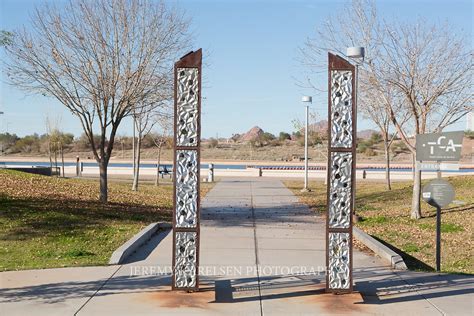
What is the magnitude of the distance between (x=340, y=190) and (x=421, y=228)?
8162mm

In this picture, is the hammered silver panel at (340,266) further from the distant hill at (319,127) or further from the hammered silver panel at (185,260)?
the distant hill at (319,127)

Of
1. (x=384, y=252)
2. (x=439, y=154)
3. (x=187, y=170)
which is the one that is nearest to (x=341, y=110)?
(x=187, y=170)

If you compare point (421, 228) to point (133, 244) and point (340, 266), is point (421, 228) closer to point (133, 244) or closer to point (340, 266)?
point (133, 244)

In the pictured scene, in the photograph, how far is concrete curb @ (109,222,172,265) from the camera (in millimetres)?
9555

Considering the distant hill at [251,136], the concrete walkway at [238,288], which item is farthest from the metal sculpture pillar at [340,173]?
the distant hill at [251,136]

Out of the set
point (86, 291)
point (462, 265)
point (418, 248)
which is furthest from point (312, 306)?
point (418, 248)

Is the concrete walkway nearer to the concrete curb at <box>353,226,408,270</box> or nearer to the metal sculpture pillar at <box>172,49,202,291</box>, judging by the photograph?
the concrete curb at <box>353,226,408,270</box>

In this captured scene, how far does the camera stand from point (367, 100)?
19.0 m

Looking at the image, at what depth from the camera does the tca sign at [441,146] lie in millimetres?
9617

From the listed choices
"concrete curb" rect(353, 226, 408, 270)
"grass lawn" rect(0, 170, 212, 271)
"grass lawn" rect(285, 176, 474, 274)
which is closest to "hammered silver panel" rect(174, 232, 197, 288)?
"grass lawn" rect(0, 170, 212, 271)

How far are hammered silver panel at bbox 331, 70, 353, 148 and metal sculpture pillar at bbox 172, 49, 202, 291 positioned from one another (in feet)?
5.20

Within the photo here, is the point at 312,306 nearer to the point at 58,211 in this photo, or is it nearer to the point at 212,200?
the point at 58,211

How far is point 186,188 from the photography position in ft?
25.5

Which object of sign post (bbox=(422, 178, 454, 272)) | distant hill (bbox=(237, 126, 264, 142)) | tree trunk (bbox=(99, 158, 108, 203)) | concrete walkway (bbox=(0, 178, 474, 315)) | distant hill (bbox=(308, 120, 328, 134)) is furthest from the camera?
distant hill (bbox=(237, 126, 264, 142))
